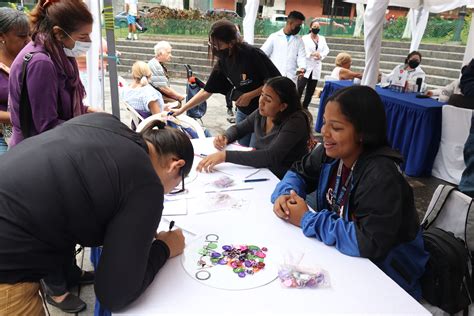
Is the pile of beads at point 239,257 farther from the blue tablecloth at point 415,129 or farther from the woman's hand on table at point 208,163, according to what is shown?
the blue tablecloth at point 415,129

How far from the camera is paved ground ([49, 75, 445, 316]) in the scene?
2.02m

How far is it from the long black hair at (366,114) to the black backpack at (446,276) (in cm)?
47

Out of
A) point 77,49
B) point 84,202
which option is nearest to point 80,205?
point 84,202

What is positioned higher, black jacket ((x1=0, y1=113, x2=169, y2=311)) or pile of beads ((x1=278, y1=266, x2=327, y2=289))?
black jacket ((x1=0, y1=113, x2=169, y2=311))

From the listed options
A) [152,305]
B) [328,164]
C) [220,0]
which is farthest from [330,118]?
[220,0]

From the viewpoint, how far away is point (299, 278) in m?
1.13

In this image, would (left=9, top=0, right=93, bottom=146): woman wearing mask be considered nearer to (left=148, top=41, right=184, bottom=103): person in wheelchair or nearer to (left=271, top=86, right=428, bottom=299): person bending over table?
(left=271, top=86, right=428, bottom=299): person bending over table

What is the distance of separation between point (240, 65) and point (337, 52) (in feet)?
32.5

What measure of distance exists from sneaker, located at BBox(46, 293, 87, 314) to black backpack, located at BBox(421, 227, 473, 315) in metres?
1.65

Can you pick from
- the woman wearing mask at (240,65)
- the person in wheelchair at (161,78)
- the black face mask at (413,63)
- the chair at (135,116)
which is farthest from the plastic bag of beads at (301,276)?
the black face mask at (413,63)

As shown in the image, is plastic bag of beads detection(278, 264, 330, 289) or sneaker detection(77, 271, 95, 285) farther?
sneaker detection(77, 271, 95, 285)

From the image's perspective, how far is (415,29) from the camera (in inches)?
321

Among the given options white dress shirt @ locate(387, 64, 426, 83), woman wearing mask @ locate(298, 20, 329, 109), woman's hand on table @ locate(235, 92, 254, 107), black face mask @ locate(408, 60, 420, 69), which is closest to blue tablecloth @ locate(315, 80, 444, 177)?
white dress shirt @ locate(387, 64, 426, 83)

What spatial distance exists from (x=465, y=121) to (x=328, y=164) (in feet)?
10.1
